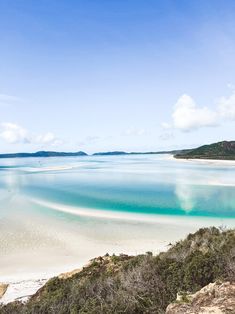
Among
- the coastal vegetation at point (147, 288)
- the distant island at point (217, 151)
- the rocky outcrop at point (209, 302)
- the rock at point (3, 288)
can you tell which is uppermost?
the distant island at point (217, 151)

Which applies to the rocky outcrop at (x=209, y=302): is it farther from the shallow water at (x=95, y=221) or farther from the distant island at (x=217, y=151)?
the distant island at (x=217, y=151)

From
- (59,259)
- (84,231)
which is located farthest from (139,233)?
(59,259)

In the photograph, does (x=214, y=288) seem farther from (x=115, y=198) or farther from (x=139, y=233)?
(x=115, y=198)

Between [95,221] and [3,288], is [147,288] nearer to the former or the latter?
[3,288]

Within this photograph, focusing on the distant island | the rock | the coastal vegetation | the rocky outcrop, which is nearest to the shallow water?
the rock

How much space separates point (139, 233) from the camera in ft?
73.6

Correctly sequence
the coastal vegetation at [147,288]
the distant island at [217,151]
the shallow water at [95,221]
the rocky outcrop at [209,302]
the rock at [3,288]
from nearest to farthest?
the rocky outcrop at [209,302], the coastal vegetation at [147,288], the rock at [3,288], the shallow water at [95,221], the distant island at [217,151]

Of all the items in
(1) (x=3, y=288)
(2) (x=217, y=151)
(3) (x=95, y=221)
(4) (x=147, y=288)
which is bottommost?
(1) (x=3, y=288)

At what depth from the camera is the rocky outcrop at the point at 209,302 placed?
18.5 ft

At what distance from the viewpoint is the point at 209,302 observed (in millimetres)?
6020

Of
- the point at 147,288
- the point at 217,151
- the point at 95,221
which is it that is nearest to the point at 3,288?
the point at 147,288

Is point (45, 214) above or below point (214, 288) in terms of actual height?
below

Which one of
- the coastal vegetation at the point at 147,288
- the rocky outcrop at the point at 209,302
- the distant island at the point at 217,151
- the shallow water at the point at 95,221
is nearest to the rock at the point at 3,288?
the shallow water at the point at 95,221

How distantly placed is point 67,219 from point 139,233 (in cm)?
699
